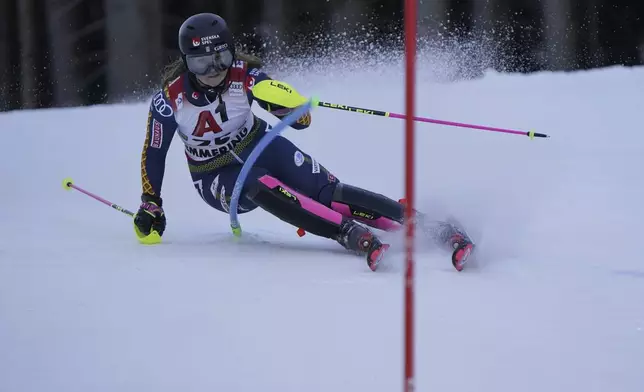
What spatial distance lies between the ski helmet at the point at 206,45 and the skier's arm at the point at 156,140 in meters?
0.21

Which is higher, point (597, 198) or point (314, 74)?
point (314, 74)

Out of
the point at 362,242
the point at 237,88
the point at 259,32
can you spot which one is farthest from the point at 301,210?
the point at 259,32

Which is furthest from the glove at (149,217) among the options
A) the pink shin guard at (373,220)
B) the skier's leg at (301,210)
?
the pink shin guard at (373,220)

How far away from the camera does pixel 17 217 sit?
14.1 feet

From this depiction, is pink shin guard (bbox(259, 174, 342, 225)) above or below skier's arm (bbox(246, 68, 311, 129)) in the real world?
below

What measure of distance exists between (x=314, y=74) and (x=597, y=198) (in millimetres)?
2052

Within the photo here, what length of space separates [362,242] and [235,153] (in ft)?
2.33

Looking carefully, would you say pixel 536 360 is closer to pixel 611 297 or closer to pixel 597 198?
pixel 611 297

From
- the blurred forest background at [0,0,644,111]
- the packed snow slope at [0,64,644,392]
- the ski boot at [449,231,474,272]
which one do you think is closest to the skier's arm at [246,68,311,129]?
the packed snow slope at [0,64,644,392]

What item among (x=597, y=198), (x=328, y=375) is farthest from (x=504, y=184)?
(x=328, y=375)

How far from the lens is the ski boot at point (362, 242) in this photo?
2578 millimetres

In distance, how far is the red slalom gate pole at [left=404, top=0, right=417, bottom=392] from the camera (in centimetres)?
118

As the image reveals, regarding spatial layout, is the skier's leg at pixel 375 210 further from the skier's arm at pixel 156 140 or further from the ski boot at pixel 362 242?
the skier's arm at pixel 156 140

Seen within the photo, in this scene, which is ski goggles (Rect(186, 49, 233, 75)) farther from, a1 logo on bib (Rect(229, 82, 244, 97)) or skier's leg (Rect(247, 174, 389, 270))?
skier's leg (Rect(247, 174, 389, 270))
